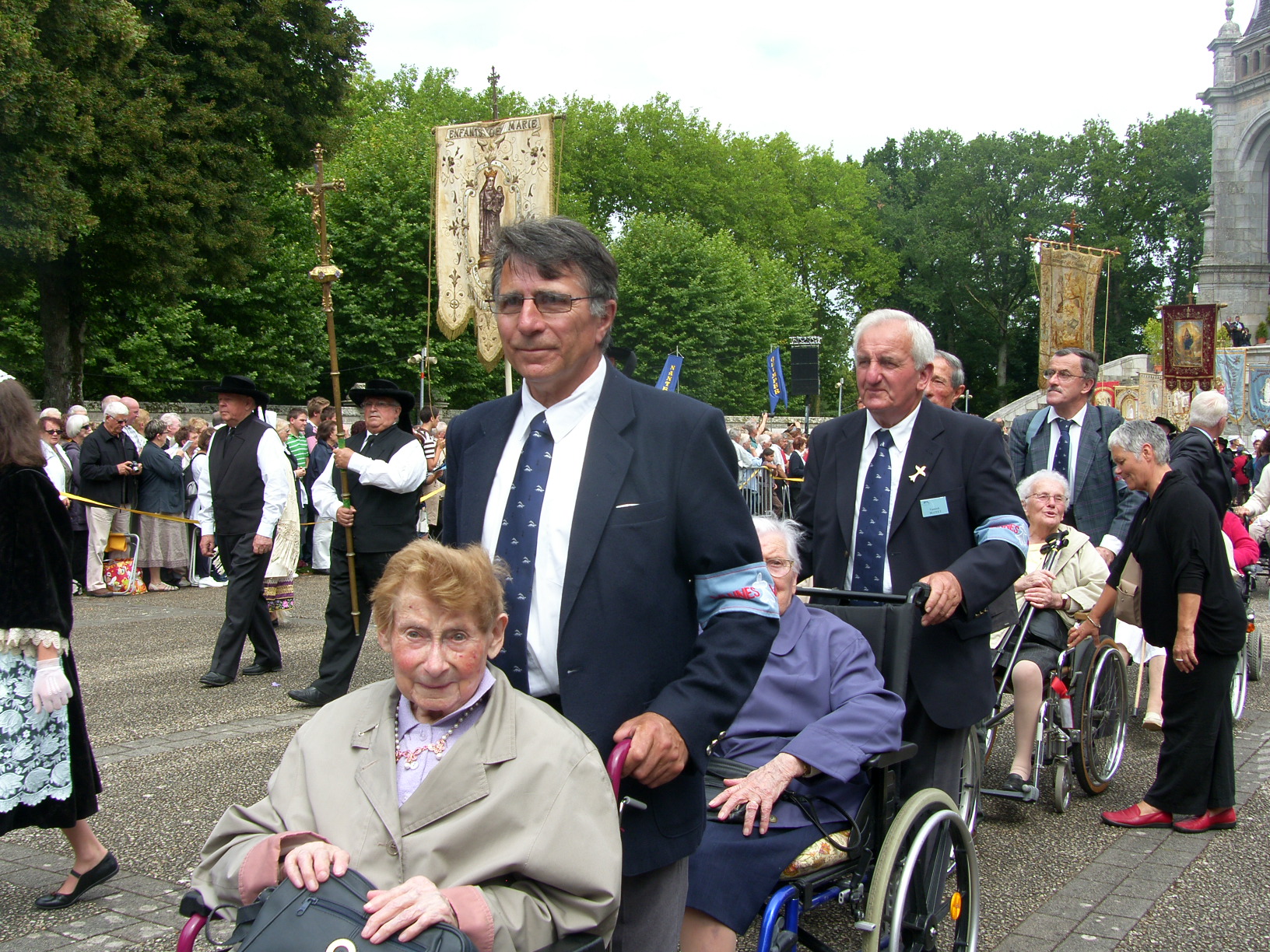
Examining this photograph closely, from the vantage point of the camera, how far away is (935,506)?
3785 mm

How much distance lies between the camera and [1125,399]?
135 feet

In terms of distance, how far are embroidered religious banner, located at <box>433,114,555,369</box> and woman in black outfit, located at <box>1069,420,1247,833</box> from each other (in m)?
7.52

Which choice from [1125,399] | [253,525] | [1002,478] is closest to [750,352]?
[1125,399]

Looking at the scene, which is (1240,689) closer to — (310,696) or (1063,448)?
(1063,448)

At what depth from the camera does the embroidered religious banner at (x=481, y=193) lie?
38.9ft

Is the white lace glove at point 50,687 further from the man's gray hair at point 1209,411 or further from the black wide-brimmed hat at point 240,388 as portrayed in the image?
the man's gray hair at point 1209,411

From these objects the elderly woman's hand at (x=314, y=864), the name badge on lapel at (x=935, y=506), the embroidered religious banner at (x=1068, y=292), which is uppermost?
the embroidered religious banner at (x=1068, y=292)

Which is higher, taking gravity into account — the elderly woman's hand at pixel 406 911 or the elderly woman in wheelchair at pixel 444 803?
the elderly woman in wheelchair at pixel 444 803

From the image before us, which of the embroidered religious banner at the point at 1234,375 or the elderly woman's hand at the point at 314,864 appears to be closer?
the elderly woman's hand at the point at 314,864

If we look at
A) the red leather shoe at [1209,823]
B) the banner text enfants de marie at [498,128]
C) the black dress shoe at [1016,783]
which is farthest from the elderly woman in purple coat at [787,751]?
the banner text enfants de marie at [498,128]

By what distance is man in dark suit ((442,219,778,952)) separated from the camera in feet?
7.18

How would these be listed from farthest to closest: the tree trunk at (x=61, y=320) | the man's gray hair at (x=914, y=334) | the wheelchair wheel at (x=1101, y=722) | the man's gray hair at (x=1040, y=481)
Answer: the tree trunk at (x=61, y=320), the man's gray hair at (x=1040, y=481), the wheelchair wheel at (x=1101, y=722), the man's gray hair at (x=914, y=334)

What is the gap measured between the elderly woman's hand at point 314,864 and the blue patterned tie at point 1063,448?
5261 mm

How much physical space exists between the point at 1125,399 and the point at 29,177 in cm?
3607
